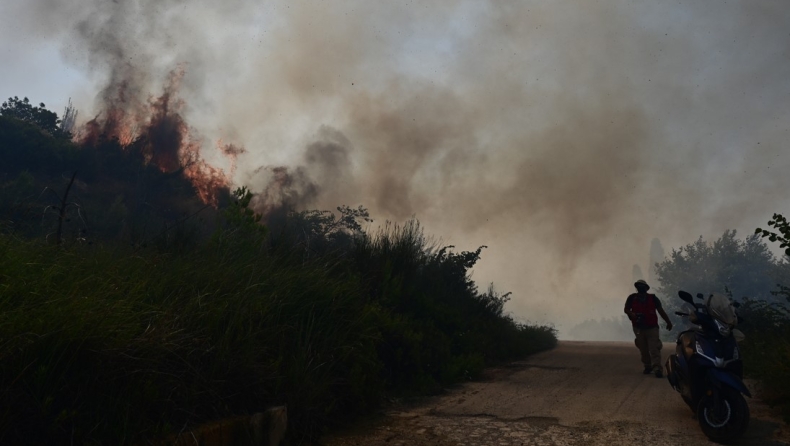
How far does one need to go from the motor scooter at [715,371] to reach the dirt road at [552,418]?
206 millimetres

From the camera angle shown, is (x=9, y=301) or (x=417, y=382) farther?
(x=417, y=382)

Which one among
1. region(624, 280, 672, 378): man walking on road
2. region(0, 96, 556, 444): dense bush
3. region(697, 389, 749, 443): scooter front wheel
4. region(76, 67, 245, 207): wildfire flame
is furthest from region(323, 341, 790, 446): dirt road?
region(76, 67, 245, 207): wildfire flame

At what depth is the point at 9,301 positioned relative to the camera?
3557 mm

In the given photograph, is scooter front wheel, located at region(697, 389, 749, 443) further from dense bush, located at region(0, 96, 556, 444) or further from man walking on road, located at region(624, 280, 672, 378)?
man walking on road, located at region(624, 280, 672, 378)

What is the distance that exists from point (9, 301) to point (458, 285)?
474 inches

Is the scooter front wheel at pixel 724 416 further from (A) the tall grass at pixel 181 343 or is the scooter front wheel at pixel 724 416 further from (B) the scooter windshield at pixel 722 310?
(A) the tall grass at pixel 181 343

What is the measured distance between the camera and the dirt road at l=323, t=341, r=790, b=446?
5.07 meters

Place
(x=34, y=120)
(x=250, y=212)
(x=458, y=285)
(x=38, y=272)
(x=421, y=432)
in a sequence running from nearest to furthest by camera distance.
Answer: (x=38, y=272), (x=421, y=432), (x=250, y=212), (x=458, y=285), (x=34, y=120)

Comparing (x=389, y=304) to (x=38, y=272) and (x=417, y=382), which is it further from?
(x=38, y=272)

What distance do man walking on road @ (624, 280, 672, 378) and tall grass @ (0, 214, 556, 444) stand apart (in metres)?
3.57

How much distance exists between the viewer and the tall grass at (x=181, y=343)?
3309 millimetres

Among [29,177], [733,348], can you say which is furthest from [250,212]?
[29,177]

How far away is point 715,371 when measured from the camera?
5207 millimetres

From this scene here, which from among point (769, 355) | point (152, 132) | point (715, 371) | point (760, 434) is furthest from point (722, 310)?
point (152, 132)
